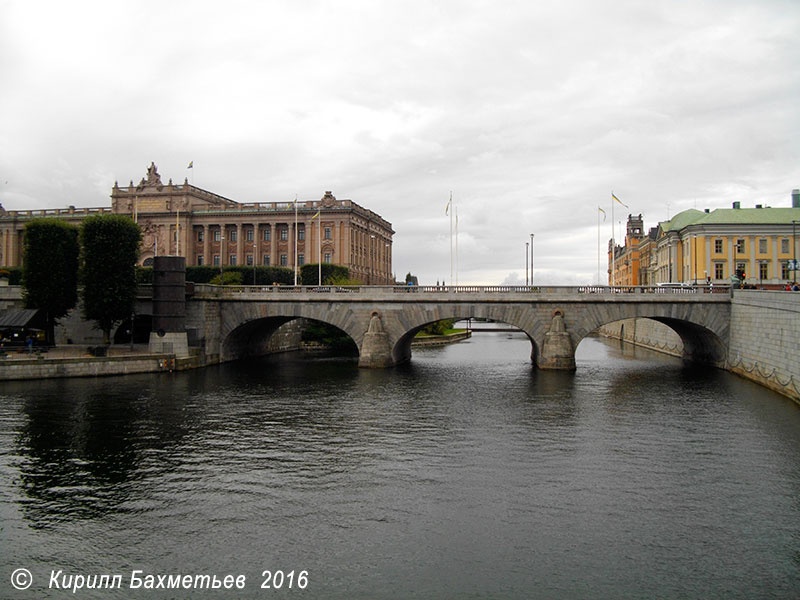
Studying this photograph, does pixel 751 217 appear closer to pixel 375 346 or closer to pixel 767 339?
pixel 767 339

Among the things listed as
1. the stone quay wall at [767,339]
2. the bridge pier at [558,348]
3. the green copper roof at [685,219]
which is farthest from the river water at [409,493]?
the green copper roof at [685,219]

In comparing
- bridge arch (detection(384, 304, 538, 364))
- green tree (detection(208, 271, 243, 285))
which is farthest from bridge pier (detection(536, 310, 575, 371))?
green tree (detection(208, 271, 243, 285))

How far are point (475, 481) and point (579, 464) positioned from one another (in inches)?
210

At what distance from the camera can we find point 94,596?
17031mm

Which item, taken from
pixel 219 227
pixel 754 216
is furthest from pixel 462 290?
pixel 219 227

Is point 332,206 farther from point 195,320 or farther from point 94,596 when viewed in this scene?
point 94,596

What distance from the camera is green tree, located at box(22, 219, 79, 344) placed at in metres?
60.2

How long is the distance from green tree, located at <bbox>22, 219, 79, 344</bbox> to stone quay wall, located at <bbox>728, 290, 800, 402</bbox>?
200 ft

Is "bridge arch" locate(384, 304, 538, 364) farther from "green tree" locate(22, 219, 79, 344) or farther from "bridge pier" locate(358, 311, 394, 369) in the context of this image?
"green tree" locate(22, 219, 79, 344)

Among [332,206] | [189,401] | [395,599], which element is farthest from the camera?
[332,206]

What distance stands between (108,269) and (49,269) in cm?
591

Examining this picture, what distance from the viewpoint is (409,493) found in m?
24.5

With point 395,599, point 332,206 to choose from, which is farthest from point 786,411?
point 332,206

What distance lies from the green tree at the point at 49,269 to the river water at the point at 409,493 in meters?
18.4
